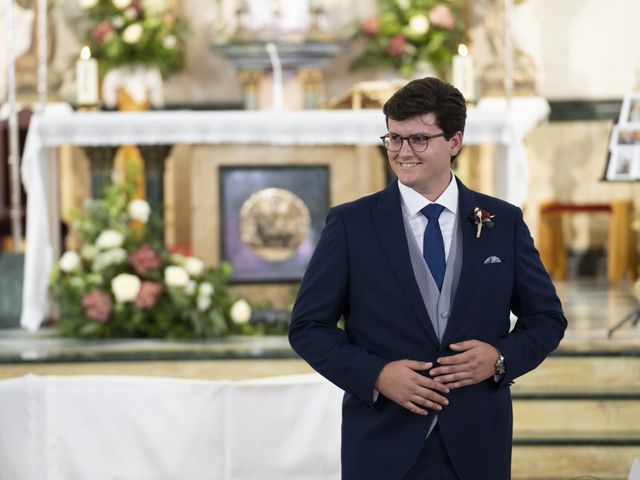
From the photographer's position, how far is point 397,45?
364 inches

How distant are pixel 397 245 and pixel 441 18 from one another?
6.87 meters

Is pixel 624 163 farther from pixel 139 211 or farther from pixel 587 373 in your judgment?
pixel 139 211

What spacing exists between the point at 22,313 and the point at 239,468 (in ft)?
13.3

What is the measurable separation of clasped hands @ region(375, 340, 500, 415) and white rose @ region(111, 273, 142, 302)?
3.99 m

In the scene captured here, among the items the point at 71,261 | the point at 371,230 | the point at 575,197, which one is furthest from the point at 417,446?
the point at 575,197

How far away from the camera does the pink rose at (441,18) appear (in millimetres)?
9148

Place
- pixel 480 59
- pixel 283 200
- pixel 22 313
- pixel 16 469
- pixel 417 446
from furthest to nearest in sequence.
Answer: pixel 480 59 < pixel 283 200 < pixel 22 313 < pixel 16 469 < pixel 417 446

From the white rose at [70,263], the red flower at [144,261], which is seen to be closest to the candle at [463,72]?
the red flower at [144,261]

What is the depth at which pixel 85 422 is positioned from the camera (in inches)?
121

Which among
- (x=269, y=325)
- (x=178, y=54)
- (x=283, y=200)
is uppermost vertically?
(x=178, y=54)

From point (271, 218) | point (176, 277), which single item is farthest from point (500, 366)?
point (271, 218)

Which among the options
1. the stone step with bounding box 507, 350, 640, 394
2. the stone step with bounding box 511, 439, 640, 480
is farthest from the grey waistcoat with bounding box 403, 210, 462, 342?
the stone step with bounding box 507, 350, 640, 394

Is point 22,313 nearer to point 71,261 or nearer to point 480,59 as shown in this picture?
point 71,261

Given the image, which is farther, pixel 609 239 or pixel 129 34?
pixel 609 239
